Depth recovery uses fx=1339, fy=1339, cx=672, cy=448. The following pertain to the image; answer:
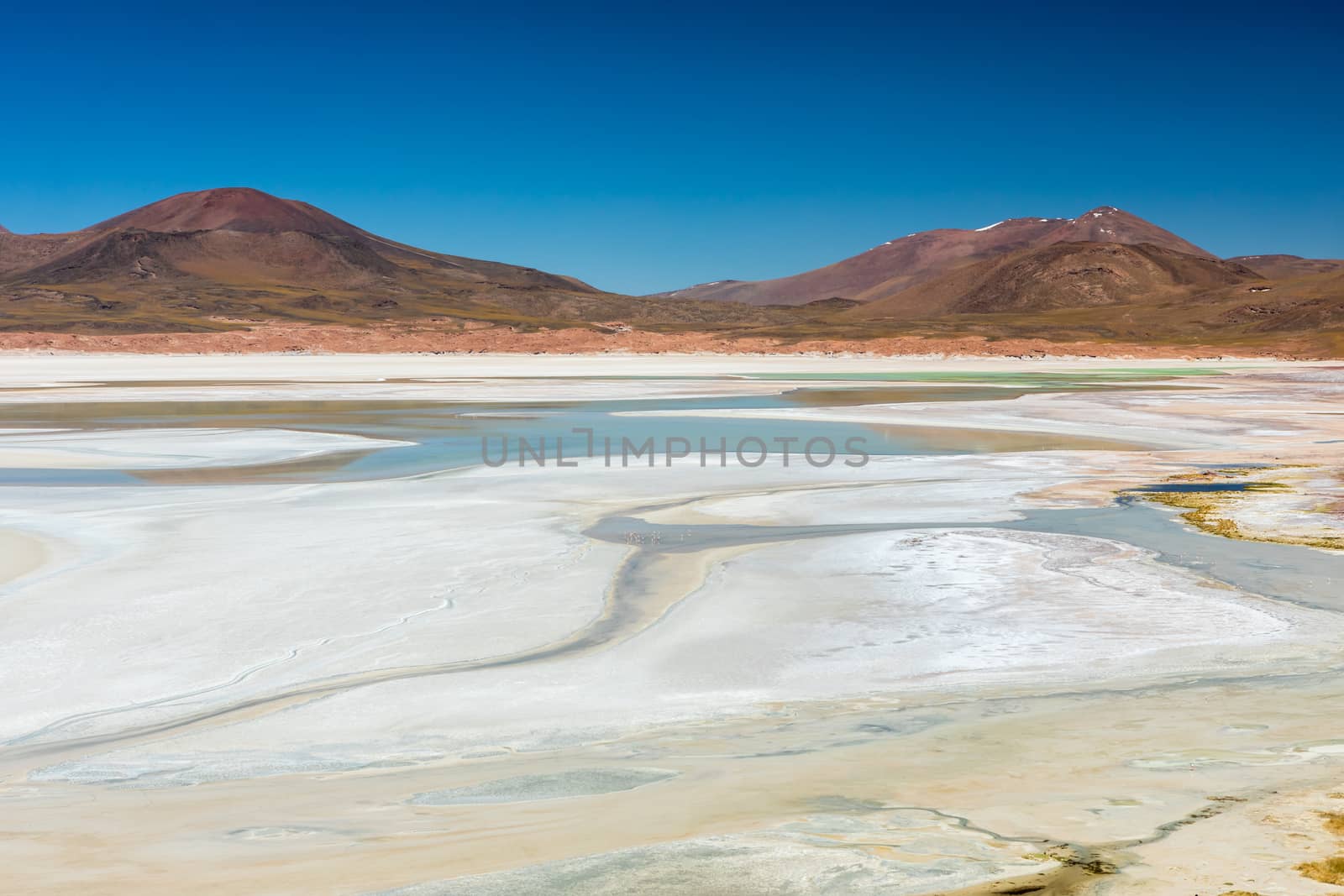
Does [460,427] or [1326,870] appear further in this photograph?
[460,427]

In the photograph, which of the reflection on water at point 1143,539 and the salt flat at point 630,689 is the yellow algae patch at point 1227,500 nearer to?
the reflection on water at point 1143,539

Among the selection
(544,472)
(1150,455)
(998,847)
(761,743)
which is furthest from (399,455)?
(998,847)

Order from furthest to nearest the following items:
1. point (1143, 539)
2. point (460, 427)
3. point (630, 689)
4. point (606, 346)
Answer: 1. point (606, 346)
2. point (460, 427)
3. point (1143, 539)
4. point (630, 689)

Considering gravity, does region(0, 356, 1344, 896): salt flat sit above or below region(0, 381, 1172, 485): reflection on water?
below

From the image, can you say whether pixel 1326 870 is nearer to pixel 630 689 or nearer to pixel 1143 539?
pixel 630 689

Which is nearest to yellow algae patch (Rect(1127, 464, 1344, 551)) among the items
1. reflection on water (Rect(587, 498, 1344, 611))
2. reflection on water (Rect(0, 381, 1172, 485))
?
reflection on water (Rect(587, 498, 1344, 611))

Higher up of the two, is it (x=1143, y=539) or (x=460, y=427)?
(x=460, y=427)

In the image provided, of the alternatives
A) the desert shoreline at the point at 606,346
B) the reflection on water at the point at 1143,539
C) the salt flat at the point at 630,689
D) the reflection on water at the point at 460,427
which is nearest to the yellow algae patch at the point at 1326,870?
the salt flat at the point at 630,689

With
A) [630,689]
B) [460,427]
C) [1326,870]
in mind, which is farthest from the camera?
[460,427]

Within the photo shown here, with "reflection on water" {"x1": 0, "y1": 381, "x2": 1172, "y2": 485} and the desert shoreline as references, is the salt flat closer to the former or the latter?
"reflection on water" {"x1": 0, "y1": 381, "x2": 1172, "y2": 485}

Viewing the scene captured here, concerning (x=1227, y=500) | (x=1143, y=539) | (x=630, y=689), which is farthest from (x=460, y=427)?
(x=630, y=689)
